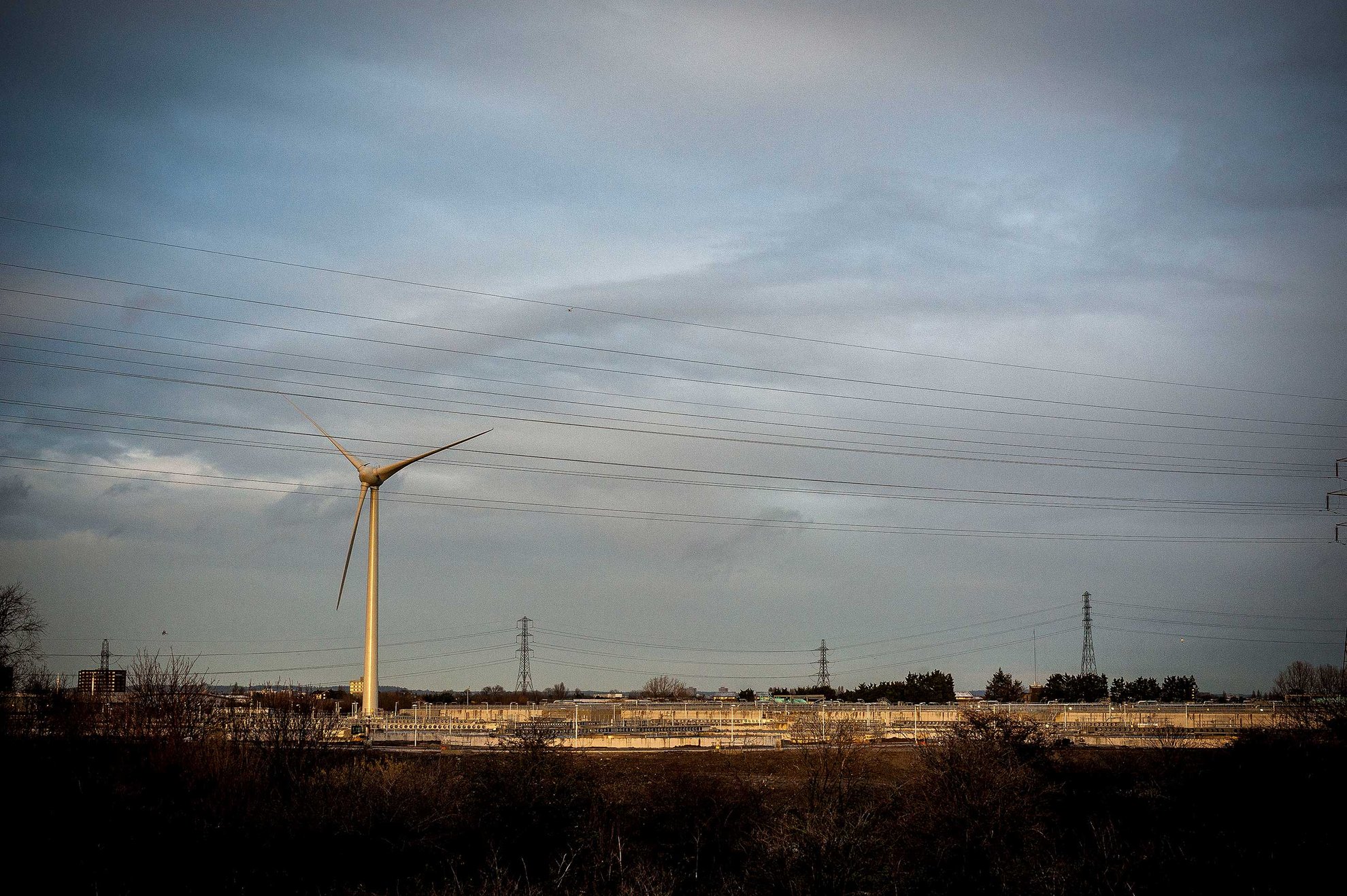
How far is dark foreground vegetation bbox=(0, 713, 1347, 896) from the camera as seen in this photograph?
3136 centimetres

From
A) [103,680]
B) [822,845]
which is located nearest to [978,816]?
[822,845]

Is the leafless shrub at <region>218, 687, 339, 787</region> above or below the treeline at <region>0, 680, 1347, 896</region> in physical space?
above

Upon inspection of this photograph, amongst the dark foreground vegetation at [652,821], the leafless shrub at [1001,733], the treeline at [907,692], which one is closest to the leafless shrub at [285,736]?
the dark foreground vegetation at [652,821]

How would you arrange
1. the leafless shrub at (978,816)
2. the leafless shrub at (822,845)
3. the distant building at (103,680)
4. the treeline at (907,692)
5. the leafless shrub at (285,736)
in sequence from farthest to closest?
the treeline at (907,692) < the distant building at (103,680) < the leafless shrub at (285,736) < the leafless shrub at (978,816) < the leafless shrub at (822,845)

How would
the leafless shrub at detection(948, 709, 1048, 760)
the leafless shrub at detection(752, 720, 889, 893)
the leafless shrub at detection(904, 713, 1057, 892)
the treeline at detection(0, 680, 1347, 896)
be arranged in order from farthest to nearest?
the leafless shrub at detection(948, 709, 1048, 760)
the leafless shrub at detection(904, 713, 1057, 892)
the treeline at detection(0, 680, 1347, 896)
the leafless shrub at detection(752, 720, 889, 893)

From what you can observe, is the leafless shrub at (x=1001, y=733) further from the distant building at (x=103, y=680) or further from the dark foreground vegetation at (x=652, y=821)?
the distant building at (x=103, y=680)

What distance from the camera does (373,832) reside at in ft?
129

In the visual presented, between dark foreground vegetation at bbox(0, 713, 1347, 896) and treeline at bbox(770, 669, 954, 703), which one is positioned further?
treeline at bbox(770, 669, 954, 703)

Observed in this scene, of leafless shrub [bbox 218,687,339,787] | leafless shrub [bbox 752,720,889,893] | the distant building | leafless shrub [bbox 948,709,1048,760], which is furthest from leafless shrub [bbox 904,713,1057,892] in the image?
the distant building

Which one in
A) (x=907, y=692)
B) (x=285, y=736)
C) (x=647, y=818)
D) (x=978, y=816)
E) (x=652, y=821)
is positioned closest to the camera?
(x=978, y=816)

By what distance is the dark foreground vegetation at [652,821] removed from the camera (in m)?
31.4

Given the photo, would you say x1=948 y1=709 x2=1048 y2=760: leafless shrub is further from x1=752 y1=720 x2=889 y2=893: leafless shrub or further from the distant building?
the distant building

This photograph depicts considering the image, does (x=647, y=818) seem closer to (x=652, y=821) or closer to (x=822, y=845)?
(x=652, y=821)

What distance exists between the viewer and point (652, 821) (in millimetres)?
47438
